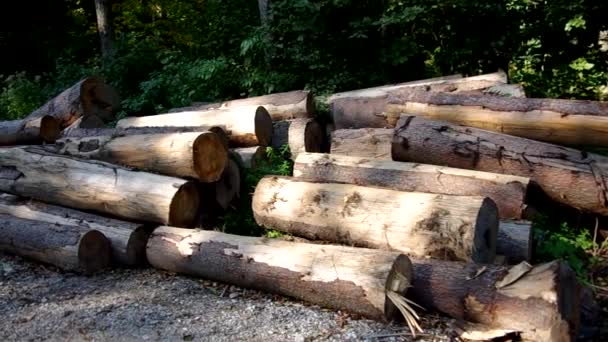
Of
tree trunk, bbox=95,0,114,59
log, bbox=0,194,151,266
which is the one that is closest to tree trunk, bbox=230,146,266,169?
log, bbox=0,194,151,266

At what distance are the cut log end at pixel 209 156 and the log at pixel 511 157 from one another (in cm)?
168

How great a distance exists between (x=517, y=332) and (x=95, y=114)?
6977 mm

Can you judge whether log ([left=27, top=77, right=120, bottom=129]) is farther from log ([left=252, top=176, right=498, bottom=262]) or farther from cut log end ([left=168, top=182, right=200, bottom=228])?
log ([left=252, top=176, right=498, bottom=262])

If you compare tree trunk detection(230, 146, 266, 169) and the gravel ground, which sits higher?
tree trunk detection(230, 146, 266, 169)

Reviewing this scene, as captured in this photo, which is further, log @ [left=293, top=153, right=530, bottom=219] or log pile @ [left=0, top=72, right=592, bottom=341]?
log @ [left=293, top=153, right=530, bottom=219]

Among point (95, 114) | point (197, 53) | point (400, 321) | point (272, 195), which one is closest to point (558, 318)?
point (400, 321)

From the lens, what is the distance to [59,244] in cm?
548

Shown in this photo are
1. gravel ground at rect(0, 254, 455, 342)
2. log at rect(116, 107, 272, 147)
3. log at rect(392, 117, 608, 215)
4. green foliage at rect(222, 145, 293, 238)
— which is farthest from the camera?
log at rect(116, 107, 272, 147)

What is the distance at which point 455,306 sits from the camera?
4.08m

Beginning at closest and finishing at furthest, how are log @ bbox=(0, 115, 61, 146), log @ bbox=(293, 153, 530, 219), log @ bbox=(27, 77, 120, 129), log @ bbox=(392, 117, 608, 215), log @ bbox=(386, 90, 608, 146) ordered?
log @ bbox=(293, 153, 530, 219) < log @ bbox=(392, 117, 608, 215) < log @ bbox=(386, 90, 608, 146) < log @ bbox=(0, 115, 61, 146) < log @ bbox=(27, 77, 120, 129)

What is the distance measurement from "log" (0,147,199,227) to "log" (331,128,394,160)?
1692 mm

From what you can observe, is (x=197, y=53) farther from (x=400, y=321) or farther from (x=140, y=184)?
(x=400, y=321)

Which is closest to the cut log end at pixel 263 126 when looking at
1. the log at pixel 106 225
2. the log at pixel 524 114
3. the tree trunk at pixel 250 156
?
the tree trunk at pixel 250 156

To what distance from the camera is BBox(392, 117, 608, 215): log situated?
17.5 ft
